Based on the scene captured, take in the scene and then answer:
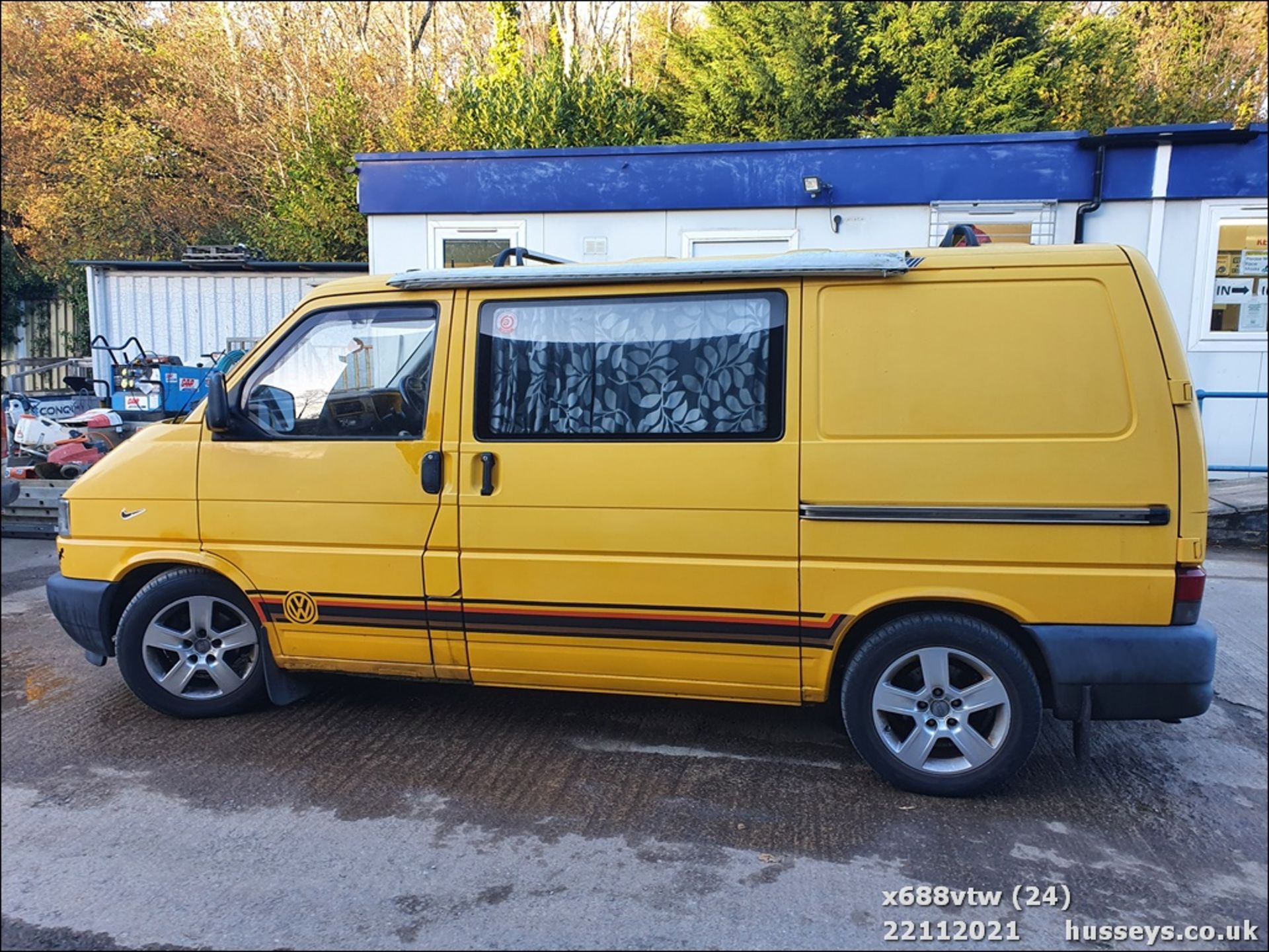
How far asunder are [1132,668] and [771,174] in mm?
8068

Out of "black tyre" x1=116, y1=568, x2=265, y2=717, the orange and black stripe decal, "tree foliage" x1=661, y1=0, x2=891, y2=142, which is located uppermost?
"tree foliage" x1=661, y1=0, x2=891, y2=142

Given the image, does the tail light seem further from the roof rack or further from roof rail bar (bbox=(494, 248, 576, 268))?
roof rail bar (bbox=(494, 248, 576, 268))

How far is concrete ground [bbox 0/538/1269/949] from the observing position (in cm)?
305

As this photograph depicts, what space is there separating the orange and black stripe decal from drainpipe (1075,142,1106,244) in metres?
7.82

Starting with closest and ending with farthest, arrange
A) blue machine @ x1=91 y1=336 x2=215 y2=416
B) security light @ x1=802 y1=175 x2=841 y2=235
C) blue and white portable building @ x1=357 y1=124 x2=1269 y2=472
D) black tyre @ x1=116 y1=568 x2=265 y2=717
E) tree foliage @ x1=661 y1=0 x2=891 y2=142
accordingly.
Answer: black tyre @ x1=116 y1=568 x2=265 y2=717 < blue and white portable building @ x1=357 y1=124 x2=1269 y2=472 < security light @ x1=802 y1=175 x2=841 y2=235 < blue machine @ x1=91 y1=336 x2=215 y2=416 < tree foliage @ x1=661 y1=0 x2=891 y2=142

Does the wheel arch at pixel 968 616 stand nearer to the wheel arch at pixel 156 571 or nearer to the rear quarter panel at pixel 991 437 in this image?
the rear quarter panel at pixel 991 437

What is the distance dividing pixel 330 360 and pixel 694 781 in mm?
2459

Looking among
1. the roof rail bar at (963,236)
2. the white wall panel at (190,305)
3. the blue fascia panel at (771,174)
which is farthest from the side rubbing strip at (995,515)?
the white wall panel at (190,305)

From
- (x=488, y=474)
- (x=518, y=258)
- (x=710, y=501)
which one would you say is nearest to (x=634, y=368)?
(x=710, y=501)

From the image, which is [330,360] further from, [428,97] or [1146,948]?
[428,97]

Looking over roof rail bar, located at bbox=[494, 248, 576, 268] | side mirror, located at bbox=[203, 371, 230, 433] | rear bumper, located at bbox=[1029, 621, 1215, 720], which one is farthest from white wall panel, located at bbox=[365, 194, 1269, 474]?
rear bumper, located at bbox=[1029, 621, 1215, 720]

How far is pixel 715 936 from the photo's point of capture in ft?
9.71

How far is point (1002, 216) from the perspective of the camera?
10383 mm

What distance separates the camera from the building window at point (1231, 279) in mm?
10039
